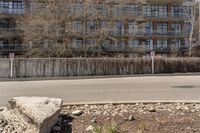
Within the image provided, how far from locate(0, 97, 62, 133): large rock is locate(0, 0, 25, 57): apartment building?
2014 inches

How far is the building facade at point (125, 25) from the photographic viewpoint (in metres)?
41.9

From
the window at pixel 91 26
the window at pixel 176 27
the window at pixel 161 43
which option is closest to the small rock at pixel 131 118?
the window at pixel 91 26

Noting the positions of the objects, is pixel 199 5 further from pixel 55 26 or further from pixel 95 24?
pixel 55 26

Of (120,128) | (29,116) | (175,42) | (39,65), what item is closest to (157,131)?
(120,128)

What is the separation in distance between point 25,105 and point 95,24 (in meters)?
36.4

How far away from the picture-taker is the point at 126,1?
44125mm

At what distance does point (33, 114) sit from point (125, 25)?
4657cm

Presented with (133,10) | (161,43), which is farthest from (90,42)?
(161,43)

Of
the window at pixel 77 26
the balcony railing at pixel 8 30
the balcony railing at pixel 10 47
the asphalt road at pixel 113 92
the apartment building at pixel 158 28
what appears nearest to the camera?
the asphalt road at pixel 113 92

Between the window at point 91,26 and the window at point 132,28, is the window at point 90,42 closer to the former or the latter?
the window at point 91,26

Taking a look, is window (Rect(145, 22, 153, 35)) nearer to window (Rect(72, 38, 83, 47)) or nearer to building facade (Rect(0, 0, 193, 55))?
building facade (Rect(0, 0, 193, 55))

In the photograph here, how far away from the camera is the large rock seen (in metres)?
6.86

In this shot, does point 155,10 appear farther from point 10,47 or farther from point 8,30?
point 10,47

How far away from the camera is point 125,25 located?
173ft
